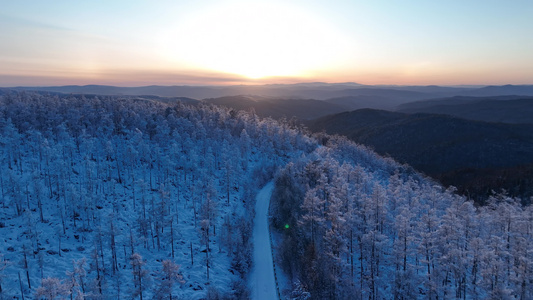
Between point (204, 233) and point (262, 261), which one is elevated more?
point (204, 233)

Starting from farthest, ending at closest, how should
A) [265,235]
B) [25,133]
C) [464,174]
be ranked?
[464,174] → [25,133] → [265,235]

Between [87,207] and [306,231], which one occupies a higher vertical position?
[87,207]

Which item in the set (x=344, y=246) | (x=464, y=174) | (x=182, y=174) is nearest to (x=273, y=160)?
(x=182, y=174)

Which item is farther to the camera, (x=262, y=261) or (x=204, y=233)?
(x=204, y=233)

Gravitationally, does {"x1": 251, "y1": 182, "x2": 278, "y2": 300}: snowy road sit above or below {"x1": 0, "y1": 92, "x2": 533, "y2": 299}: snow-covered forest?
below

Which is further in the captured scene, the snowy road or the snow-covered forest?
the snowy road

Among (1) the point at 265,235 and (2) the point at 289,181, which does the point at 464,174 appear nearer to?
(2) the point at 289,181
